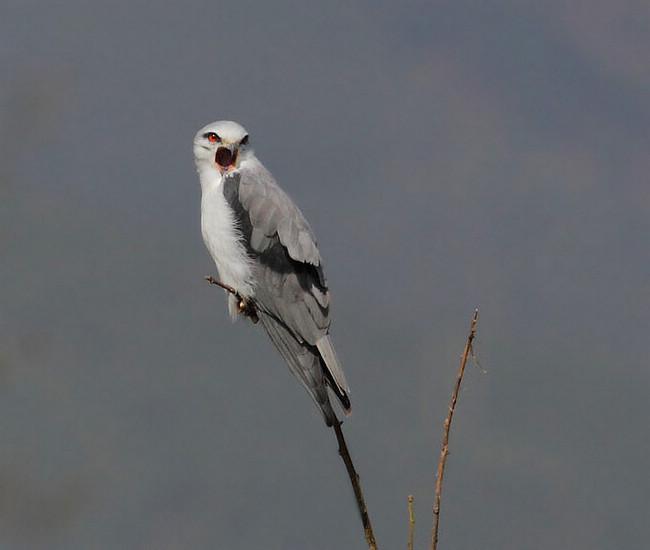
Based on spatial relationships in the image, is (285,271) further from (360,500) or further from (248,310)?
(360,500)

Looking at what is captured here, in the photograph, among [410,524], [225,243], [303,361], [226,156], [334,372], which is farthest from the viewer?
[226,156]

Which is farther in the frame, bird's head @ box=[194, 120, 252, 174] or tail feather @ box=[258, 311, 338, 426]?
bird's head @ box=[194, 120, 252, 174]

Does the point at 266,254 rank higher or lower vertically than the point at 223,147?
lower

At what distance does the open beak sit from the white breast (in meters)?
0.20

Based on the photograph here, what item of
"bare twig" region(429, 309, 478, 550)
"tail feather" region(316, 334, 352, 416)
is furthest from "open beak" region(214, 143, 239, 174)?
"bare twig" region(429, 309, 478, 550)

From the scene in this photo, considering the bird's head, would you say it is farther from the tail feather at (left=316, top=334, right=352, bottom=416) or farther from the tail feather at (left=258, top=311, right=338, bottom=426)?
the tail feather at (left=316, top=334, right=352, bottom=416)

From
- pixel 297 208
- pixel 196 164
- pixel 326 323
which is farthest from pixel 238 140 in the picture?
pixel 326 323

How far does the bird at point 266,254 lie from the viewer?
187 inches

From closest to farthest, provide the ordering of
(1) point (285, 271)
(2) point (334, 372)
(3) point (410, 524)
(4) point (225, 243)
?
(3) point (410, 524), (2) point (334, 372), (1) point (285, 271), (4) point (225, 243)

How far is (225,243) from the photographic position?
17.5 feet

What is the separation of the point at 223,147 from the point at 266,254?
35.6 inches

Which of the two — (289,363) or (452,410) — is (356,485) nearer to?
(452,410)

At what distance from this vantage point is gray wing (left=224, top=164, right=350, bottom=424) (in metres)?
4.72

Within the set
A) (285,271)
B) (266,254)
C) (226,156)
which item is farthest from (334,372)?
(226,156)
